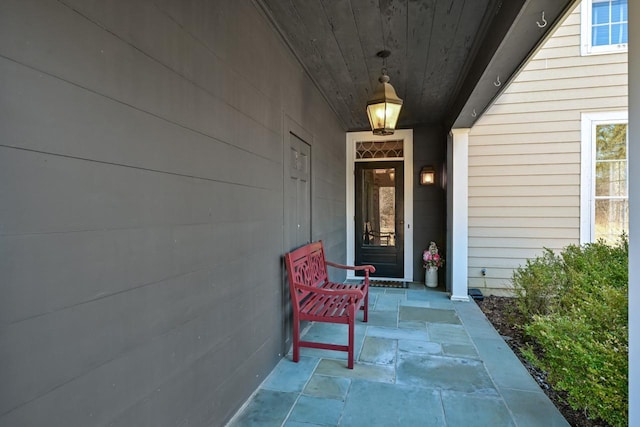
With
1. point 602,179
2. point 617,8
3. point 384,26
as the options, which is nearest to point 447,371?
point 384,26

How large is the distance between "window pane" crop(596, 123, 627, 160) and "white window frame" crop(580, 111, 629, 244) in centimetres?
7

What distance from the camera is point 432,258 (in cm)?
512

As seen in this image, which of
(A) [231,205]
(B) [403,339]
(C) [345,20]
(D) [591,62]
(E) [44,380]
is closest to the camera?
(E) [44,380]

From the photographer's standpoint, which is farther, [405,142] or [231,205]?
[405,142]

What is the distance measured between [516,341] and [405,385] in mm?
1539

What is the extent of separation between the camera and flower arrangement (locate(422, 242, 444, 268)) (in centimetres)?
514

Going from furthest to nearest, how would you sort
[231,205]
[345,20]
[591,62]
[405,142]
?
1. [405,142]
2. [591,62]
3. [345,20]
4. [231,205]

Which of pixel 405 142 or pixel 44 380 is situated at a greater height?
pixel 405 142

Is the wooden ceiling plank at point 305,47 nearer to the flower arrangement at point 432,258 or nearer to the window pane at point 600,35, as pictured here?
the flower arrangement at point 432,258

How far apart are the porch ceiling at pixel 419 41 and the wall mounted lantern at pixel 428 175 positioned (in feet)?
4.64

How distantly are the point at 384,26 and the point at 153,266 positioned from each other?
2.32 meters

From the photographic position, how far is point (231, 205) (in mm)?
1931

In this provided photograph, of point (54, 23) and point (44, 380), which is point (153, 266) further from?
point (54, 23)

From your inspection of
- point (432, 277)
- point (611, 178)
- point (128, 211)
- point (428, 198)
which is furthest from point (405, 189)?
point (128, 211)
